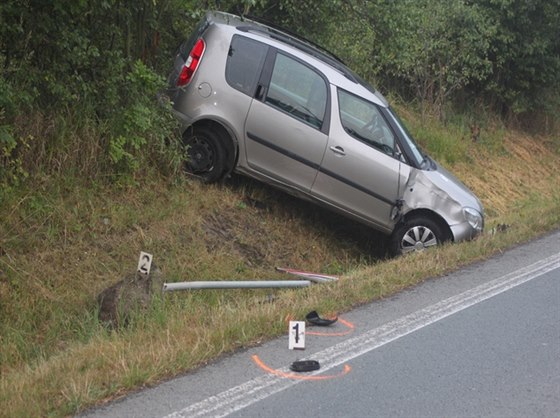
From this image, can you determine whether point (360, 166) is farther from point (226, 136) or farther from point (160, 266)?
point (160, 266)

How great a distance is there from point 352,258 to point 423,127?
538 centimetres

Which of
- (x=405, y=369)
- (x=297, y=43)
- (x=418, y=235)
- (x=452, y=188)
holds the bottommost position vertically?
(x=405, y=369)

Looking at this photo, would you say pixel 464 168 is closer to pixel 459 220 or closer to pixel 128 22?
pixel 459 220

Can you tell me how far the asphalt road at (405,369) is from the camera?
490 cm

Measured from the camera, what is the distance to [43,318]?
6.98 m

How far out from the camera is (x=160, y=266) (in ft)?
26.8

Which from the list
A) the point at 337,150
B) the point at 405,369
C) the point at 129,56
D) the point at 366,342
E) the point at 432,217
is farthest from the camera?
the point at 432,217

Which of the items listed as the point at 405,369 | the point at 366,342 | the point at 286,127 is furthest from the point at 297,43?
the point at 405,369

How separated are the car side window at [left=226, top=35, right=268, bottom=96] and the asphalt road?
10.9 feet

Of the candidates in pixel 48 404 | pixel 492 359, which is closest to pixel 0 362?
pixel 48 404

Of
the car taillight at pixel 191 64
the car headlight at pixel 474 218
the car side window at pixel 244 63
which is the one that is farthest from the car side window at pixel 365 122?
the car taillight at pixel 191 64

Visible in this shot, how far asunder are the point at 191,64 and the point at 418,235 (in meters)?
3.25

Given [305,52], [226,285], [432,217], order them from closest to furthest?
1. [226,285]
2. [432,217]
3. [305,52]

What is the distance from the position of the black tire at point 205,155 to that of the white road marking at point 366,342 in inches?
134
